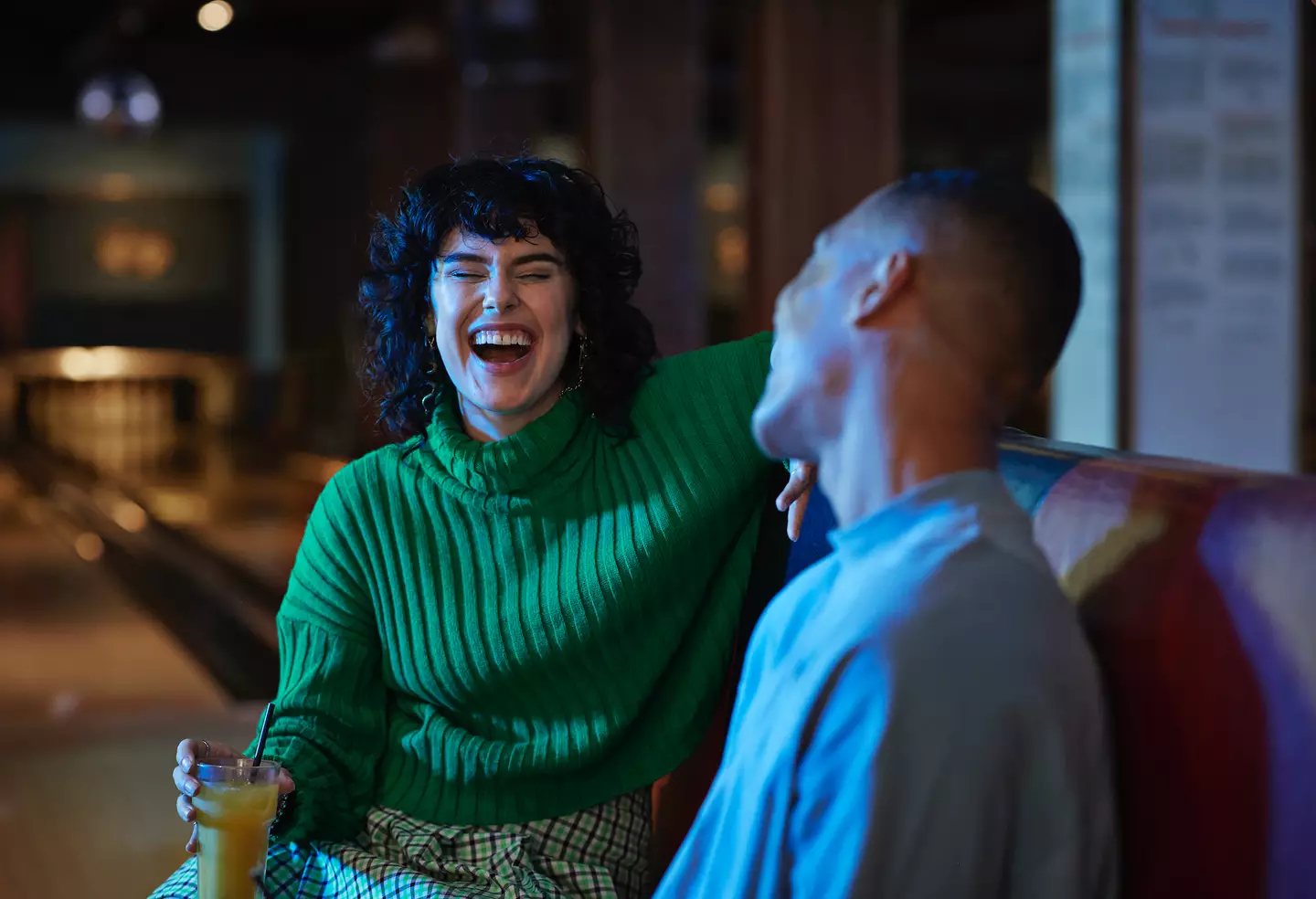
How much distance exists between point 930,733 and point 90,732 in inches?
133

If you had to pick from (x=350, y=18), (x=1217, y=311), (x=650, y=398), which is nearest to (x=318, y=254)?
(x=350, y=18)

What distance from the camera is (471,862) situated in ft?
4.93

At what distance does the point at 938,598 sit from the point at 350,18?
1197 cm

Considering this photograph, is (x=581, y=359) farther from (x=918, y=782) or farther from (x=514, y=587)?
(x=918, y=782)

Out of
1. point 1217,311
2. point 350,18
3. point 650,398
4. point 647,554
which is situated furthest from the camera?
point 350,18

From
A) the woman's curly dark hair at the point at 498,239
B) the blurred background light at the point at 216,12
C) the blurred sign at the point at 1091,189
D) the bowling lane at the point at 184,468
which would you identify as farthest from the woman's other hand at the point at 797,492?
the blurred background light at the point at 216,12

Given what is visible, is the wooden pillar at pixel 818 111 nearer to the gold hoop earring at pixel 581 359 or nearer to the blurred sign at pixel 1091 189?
the blurred sign at pixel 1091 189

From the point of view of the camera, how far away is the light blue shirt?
77 centimetres

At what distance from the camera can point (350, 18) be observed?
11.8 m

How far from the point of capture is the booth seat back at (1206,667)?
2.84 ft

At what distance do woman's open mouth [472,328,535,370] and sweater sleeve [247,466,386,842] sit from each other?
23cm

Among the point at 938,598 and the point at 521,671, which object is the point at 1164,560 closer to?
the point at 938,598

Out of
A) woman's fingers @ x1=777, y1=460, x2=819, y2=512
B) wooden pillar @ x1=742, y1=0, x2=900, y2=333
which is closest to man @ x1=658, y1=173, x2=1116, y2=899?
woman's fingers @ x1=777, y1=460, x2=819, y2=512

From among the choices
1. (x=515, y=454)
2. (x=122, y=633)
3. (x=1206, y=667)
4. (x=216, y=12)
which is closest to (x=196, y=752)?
(x=515, y=454)
